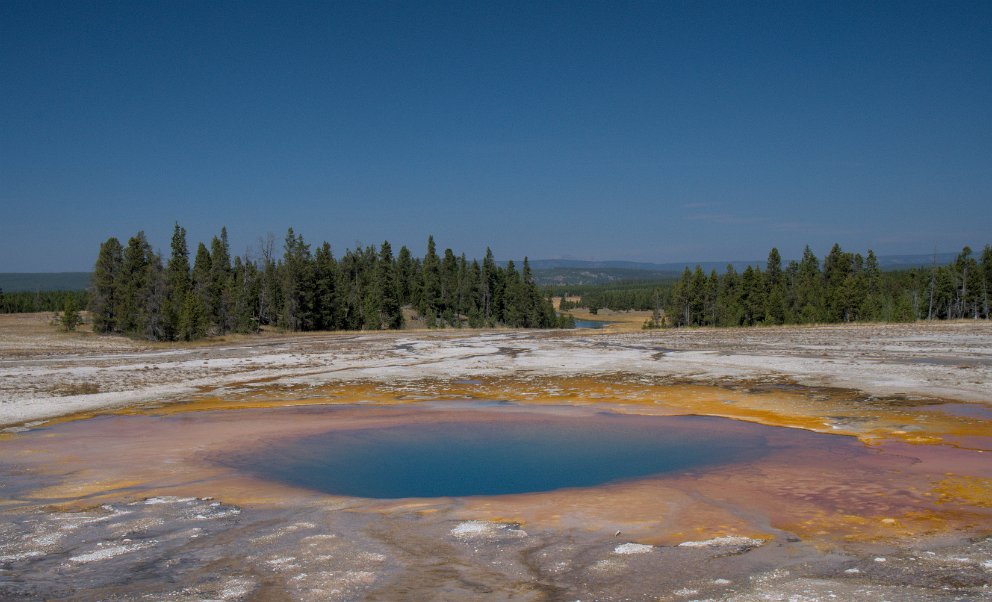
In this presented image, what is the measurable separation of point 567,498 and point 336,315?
238ft

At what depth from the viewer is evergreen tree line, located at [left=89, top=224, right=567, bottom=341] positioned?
5334cm

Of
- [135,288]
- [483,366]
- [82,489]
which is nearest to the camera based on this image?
[82,489]

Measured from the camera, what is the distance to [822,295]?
8350 cm

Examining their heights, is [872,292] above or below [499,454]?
above

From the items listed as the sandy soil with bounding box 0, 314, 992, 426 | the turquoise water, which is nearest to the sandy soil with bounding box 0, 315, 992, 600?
the sandy soil with bounding box 0, 314, 992, 426

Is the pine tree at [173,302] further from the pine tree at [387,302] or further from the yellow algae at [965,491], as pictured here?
the yellow algae at [965,491]

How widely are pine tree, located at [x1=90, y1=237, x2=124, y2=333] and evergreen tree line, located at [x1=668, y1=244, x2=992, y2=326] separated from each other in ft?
227

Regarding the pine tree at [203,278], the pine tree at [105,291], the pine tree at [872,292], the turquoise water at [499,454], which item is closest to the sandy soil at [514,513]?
the turquoise water at [499,454]

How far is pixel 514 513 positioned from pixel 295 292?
66.2m

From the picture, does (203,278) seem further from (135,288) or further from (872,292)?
(872,292)

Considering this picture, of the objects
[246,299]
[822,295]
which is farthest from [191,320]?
[822,295]

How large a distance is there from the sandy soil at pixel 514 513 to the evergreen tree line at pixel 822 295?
212 ft

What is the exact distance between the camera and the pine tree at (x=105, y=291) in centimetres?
5694

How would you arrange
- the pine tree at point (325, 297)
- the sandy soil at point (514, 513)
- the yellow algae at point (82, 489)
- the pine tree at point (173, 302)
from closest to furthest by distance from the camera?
1. the sandy soil at point (514, 513)
2. the yellow algae at point (82, 489)
3. the pine tree at point (173, 302)
4. the pine tree at point (325, 297)
